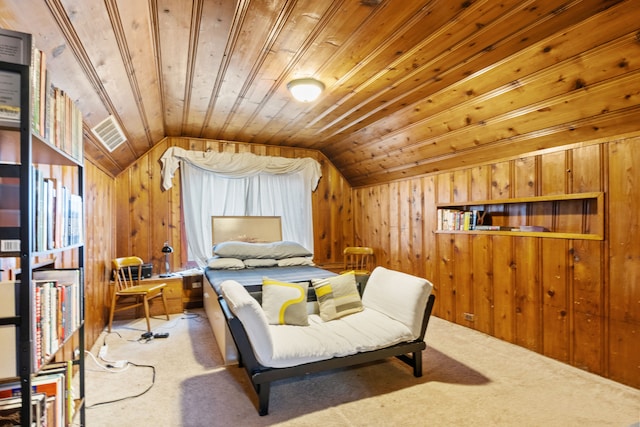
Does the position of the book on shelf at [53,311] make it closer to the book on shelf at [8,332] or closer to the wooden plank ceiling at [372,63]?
the book on shelf at [8,332]

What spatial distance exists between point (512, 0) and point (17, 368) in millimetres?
2631

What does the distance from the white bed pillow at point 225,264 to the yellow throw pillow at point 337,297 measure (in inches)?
57.8

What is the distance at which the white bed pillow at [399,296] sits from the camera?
7.76 feet

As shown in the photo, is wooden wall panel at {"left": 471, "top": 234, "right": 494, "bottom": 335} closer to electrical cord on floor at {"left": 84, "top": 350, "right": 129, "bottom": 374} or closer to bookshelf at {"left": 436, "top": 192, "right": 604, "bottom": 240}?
bookshelf at {"left": 436, "top": 192, "right": 604, "bottom": 240}

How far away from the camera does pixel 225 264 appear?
387 cm

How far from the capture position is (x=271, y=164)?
Answer: 189 inches

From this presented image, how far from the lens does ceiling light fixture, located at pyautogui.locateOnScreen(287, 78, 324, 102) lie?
8.55 feet

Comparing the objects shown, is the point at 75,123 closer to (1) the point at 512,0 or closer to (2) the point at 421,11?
(2) the point at 421,11

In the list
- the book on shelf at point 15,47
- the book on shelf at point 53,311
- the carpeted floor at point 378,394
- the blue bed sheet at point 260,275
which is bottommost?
the carpeted floor at point 378,394

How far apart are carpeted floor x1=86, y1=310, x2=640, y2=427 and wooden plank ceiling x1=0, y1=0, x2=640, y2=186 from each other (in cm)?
182

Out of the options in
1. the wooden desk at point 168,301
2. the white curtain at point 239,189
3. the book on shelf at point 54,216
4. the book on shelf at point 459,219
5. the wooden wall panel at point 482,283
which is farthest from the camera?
the white curtain at point 239,189

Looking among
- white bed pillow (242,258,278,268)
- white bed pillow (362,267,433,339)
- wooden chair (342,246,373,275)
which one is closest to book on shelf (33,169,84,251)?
white bed pillow (362,267,433,339)

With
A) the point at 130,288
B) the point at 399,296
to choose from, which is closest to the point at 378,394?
the point at 399,296

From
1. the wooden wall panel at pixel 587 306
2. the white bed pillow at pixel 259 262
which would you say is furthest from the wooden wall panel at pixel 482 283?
the white bed pillow at pixel 259 262
